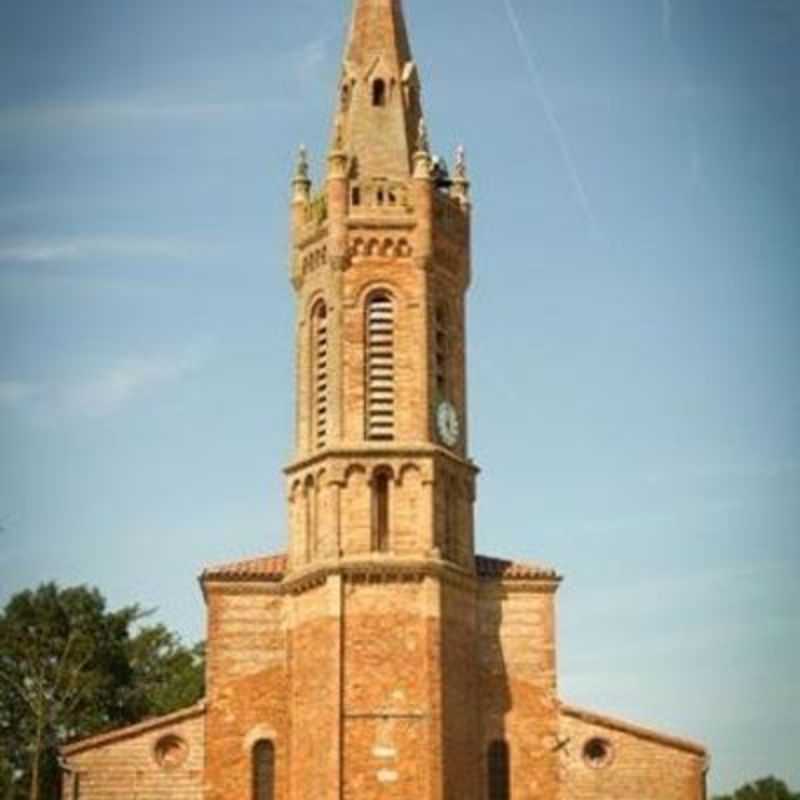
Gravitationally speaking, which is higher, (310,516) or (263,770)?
(310,516)

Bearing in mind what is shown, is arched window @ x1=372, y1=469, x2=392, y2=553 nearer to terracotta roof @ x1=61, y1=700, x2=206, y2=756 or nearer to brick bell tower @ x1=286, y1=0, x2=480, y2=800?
brick bell tower @ x1=286, y1=0, x2=480, y2=800

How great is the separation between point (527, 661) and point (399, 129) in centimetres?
1443

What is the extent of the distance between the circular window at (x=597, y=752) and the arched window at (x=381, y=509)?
286 inches

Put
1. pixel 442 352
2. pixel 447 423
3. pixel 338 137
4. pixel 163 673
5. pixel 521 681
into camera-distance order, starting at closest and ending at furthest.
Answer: pixel 521 681 < pixel 447 423 < pixel 442 352 < pixel 338 137 < pixel 163 673

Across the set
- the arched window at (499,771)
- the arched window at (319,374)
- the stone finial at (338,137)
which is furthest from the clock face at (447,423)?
the arched window at (499,771)

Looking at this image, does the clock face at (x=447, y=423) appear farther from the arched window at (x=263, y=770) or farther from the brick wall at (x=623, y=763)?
the arched window at (x=263, y=770)

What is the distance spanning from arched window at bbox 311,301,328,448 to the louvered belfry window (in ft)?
3.97

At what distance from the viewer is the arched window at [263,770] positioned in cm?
4241

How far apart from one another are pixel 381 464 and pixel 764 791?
71455 mm

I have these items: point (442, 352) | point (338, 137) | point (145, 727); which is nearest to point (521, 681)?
point (442, 352)

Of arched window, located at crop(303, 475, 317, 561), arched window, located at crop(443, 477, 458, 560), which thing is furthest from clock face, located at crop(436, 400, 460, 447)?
arched window, located at crop(303, 475, 317, 561)

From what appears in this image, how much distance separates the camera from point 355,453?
42594 mm

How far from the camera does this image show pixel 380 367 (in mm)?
43781

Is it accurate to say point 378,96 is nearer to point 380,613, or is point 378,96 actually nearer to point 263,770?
point 380,613
